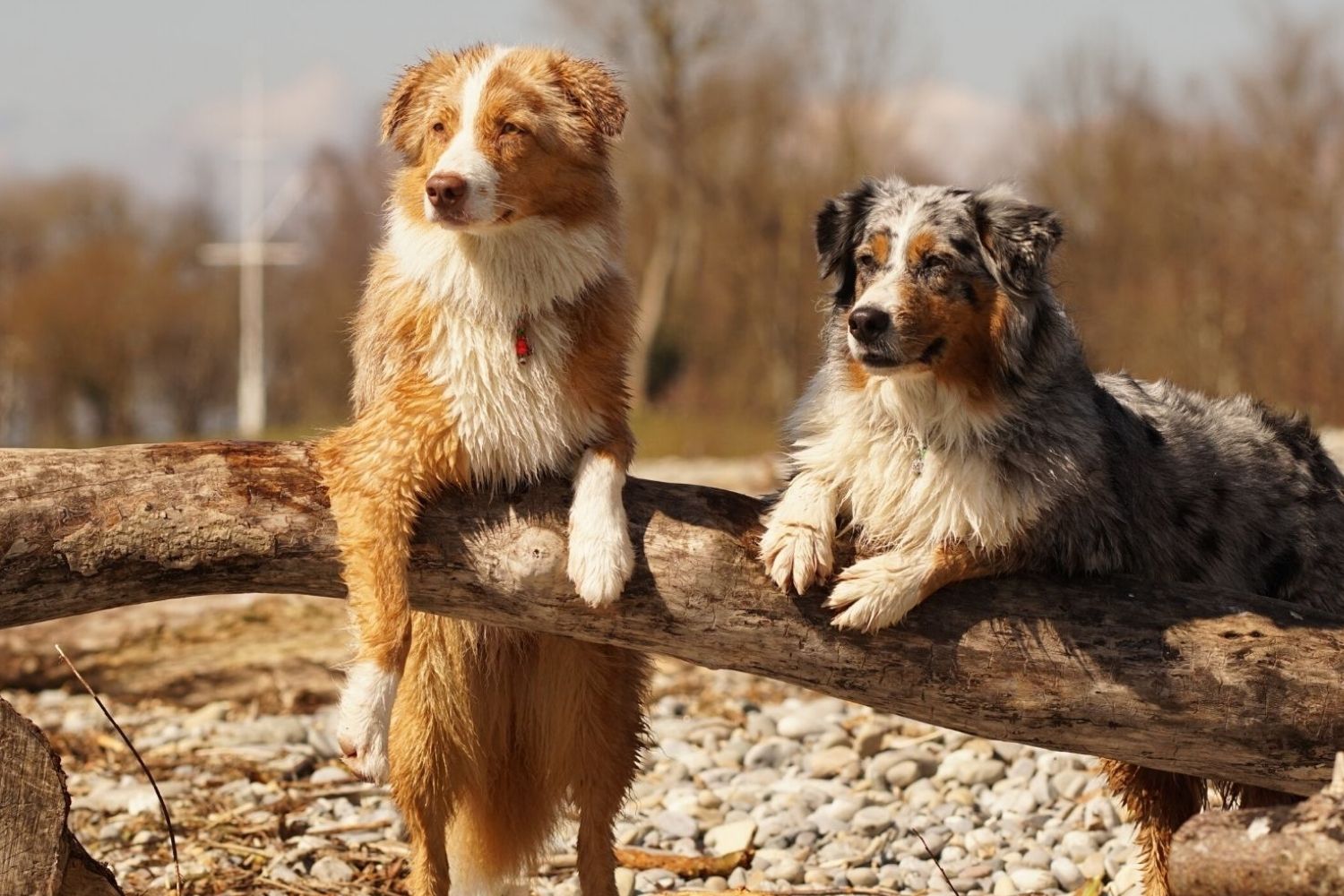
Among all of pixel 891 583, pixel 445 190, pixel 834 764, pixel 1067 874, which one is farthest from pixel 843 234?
pixel 834 764

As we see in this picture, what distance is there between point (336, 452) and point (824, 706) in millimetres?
4622

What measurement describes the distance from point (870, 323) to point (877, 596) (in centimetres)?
82

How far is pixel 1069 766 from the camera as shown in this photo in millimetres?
6906

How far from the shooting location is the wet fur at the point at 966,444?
424 centimetres

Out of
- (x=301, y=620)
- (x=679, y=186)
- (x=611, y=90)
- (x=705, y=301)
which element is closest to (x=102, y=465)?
(x=611, y=90)

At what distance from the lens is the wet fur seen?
4238 mm

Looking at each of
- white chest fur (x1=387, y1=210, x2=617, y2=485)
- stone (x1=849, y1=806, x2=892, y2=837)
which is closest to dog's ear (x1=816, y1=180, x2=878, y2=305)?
white chest fur (x1=387, y1=210, x2=617, y2=485)

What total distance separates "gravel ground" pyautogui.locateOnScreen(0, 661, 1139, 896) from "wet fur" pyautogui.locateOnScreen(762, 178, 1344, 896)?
1197 millimetres

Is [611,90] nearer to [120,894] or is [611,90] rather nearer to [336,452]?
[336,452]

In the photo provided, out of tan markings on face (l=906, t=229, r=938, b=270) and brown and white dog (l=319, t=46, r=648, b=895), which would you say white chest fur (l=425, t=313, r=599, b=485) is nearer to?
brown and white dog (l=319, t=46, r=648, b=895)

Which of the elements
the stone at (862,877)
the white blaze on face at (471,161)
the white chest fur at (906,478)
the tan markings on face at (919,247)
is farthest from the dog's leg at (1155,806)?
the white blaze on face at (471,161)

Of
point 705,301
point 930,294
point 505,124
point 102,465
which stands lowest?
point 705,301

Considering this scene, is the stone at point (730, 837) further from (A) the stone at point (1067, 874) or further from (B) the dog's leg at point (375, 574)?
(B) the dog's leg at point (375, 574)

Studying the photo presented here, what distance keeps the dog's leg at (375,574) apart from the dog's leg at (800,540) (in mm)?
1105
